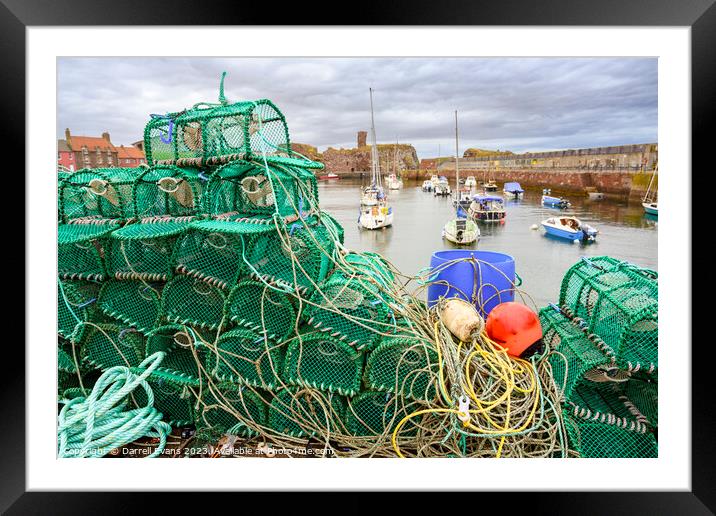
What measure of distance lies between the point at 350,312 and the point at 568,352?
52.1 inches

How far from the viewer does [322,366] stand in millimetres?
2658

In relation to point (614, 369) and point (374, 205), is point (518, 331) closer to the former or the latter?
point (614, 369)

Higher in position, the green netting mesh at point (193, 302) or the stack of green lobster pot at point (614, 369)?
the green netting mesh at point (193, 302)

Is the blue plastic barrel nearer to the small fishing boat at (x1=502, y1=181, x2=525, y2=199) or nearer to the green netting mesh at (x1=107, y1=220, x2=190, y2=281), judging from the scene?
the green netting mesh at (x1=107, y1=220, x2=190, y2=281)

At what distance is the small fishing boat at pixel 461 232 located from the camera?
1978cm

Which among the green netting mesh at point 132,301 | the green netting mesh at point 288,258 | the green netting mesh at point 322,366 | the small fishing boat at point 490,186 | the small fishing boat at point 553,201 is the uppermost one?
the small fishing boat at point 490,186

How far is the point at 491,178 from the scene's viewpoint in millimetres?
38375

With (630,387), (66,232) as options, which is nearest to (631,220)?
(630,387)

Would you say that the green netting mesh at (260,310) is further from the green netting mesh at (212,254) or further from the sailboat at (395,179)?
the sailboat at (395,179)

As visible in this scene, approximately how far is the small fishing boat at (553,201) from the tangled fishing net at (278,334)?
26.5m
